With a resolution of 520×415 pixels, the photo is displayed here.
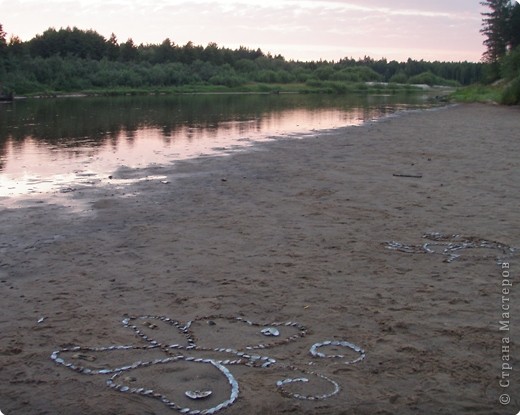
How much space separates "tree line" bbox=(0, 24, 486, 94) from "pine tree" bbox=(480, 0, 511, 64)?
484 centimetres

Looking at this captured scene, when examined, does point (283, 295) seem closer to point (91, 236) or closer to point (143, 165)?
point (91, 236)

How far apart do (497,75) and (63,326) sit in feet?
228

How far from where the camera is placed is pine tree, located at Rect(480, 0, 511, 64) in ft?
219

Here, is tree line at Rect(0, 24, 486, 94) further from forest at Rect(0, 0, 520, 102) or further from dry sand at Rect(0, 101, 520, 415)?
Result: dry sand at Rect(0, 101, 520, 415)

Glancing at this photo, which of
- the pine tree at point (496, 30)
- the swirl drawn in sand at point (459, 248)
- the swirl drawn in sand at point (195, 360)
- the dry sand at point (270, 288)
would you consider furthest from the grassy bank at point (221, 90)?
the swirl drawn in sand at point (195, 360)

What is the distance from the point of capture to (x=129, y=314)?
18.3 ft

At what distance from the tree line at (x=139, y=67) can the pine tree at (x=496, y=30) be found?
15.9ft

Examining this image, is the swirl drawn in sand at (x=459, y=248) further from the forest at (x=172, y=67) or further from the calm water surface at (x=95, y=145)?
the forest at (x=172, y=67)

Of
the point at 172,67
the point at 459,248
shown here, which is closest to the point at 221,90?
the point at 172,67

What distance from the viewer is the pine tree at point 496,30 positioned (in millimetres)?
66750

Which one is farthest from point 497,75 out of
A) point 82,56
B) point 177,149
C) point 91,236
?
point 82,56

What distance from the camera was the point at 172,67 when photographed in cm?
11144

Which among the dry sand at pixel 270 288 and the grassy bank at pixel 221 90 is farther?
the grassy bank at pixel 221 90

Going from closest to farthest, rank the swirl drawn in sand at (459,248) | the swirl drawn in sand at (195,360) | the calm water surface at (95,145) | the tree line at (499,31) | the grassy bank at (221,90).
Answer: the swirl drawn in sand at (195,360) → the swirl drawn in sand at (459,248) → the calm water surface at (95,145) → the tree line at (499,31) → the grassy bank at (221,90)
